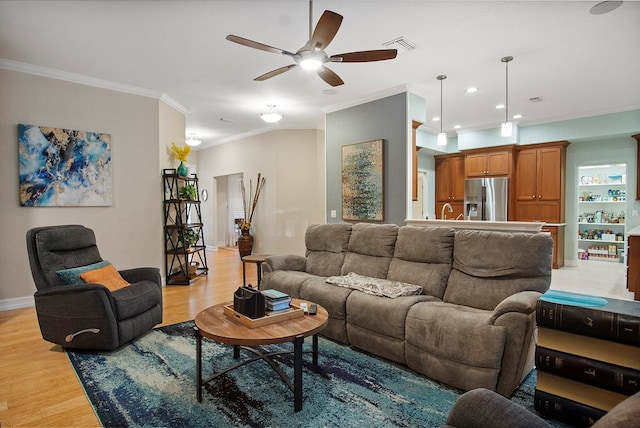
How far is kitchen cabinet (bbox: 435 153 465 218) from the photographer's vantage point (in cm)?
815

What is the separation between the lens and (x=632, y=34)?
3322 mm

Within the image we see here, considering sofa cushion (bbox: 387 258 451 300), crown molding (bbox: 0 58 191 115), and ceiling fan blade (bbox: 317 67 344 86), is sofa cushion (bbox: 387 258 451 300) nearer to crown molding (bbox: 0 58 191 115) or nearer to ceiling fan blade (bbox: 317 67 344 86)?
ceiling fan blade (bbox: 317 67 344 86)

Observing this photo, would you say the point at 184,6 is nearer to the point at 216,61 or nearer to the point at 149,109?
the point at 216,61

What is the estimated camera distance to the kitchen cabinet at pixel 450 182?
8148mm

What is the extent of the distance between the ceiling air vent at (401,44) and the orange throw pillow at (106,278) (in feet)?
11.4

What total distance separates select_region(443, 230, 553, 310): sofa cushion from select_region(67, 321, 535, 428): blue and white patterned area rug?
626 millimetres

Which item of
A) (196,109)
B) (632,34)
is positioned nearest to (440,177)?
(632,34)

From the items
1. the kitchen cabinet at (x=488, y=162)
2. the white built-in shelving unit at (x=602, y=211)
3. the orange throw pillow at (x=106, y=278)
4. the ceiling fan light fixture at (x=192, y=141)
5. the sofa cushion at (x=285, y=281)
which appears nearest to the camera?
the orange throw pillow at (x=106, y=278)

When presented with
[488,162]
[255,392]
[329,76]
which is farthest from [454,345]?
[488,162]

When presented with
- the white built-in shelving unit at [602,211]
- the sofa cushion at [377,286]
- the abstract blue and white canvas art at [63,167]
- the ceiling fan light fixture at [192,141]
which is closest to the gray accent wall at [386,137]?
the sofa cushion at [377,286]

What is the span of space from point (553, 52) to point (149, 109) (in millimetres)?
5190

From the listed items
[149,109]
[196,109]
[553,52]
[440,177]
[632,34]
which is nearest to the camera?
[632,34]

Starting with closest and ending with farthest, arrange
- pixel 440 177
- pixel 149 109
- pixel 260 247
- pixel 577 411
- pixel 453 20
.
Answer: pixel 577 411 < pixel 453 20 < pixel 149 109 < pixel 260 247 < pixel 440 177

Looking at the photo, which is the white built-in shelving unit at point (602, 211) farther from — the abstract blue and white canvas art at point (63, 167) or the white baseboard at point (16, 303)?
the white baseboard at point (16, 303)
